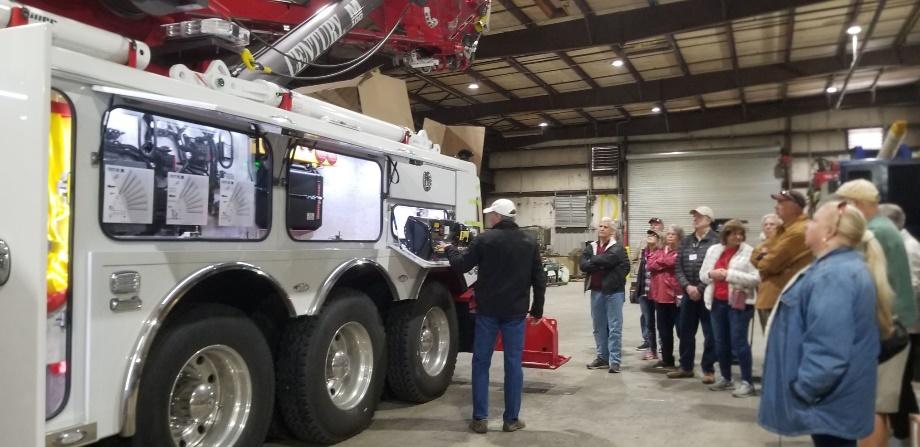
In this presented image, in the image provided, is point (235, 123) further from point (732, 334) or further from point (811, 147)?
point (811, 147)

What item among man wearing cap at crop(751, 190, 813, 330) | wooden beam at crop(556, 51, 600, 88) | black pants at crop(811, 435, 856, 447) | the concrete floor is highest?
wooden beam at crop(556, 51, 600, 88)

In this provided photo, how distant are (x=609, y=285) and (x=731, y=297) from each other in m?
1.39

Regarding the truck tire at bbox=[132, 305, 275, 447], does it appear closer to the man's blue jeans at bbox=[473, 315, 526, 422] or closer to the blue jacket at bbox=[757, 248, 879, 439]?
the man's blue jeans at bbox=[473, 315, 526, 422]

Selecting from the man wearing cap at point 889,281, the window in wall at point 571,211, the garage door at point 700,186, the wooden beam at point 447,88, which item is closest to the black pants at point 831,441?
the man wearing cap at point 889,281

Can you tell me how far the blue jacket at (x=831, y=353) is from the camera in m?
2.30

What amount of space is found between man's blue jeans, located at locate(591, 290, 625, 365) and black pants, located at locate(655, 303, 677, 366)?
1.50 ft

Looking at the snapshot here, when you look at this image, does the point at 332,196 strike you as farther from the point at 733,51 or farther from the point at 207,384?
the point at 733,51

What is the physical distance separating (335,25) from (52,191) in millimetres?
2575

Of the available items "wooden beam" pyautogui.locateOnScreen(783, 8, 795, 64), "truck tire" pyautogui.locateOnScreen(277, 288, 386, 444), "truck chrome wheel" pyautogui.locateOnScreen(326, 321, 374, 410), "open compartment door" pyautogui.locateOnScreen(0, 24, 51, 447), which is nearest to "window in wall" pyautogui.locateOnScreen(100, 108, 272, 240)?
"open compartment door" pyautogui.locateOnScreen(0, 24, 51, 447)

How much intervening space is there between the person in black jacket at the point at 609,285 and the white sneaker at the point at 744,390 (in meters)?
1.33

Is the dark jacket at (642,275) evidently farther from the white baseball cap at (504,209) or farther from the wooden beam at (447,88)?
the wooden beam at (447,88)

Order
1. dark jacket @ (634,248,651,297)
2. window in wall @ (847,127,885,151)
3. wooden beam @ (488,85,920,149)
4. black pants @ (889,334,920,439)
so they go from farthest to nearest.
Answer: window in wall @ (847,127,885,151)
wooden beam @ (488,85,920,149)
dark jacket @ (634,248,651,297)
black pants @ (889,334,920,439)

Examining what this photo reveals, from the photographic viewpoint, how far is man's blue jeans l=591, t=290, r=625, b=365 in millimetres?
6789

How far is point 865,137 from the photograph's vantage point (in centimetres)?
1952
